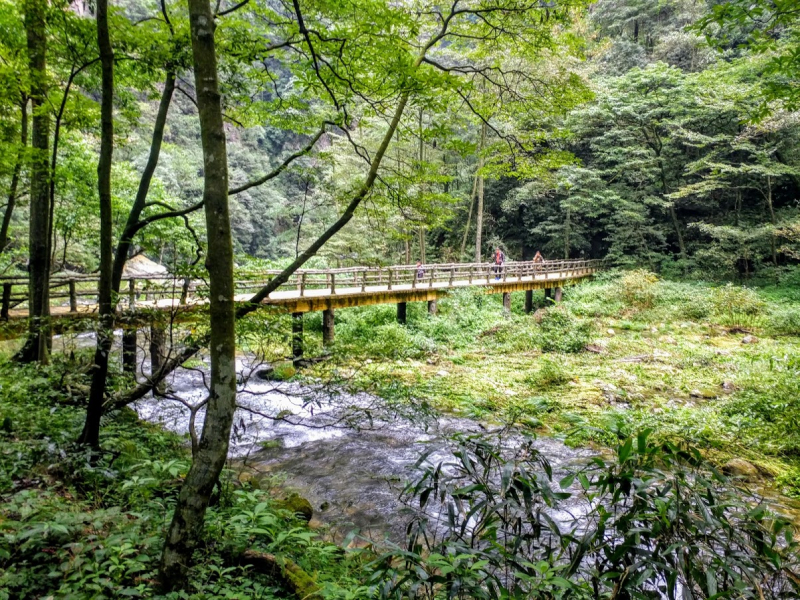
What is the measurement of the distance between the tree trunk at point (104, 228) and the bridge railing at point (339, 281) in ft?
1.71

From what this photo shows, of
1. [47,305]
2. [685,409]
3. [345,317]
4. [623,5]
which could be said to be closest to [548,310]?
[345,317]

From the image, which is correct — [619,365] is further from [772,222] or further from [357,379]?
[772,222]

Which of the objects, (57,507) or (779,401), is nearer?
(57,507)

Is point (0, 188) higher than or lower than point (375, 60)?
lower

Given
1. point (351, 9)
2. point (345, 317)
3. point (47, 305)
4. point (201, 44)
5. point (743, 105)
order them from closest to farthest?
point (201, 44) → point (351, 9) → point (47, 305) → point (345, 317) → point (743, 105)

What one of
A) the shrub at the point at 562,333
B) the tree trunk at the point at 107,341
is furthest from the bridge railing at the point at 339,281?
the shrub at the point at 562,333

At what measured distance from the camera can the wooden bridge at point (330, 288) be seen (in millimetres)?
8422

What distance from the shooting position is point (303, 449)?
7.80 metres

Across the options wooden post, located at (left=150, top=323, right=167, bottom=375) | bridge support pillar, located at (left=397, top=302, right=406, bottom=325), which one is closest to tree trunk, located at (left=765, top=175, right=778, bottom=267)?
bridge support pillar, located at (left=397, top=302, right=406, bottom=325)

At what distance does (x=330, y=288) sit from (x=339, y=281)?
0.56 metres

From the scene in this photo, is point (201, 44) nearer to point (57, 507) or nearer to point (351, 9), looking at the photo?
point (351, 9)

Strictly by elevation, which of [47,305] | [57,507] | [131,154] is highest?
[131,154]

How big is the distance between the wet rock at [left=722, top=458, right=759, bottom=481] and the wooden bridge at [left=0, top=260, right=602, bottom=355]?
6533 millimetres

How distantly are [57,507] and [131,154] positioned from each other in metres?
32.0
